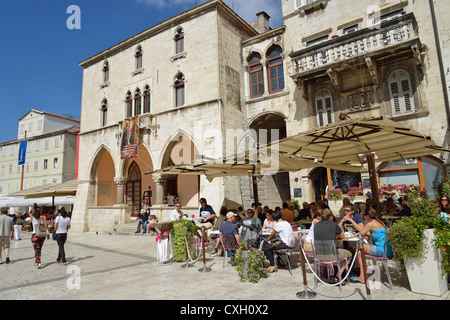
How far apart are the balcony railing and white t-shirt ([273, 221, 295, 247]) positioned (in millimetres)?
8908

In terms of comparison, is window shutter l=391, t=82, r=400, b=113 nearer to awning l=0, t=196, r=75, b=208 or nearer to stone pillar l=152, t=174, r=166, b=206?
stone pillar l=152, t=174, r=166, b=206

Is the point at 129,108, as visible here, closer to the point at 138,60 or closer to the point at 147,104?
the point at 147,104

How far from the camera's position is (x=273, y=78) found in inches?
621

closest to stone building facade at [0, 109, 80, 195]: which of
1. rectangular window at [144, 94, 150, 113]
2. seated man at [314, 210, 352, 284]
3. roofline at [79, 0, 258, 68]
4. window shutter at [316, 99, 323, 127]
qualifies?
roofline at [79, 0, 258, 68]

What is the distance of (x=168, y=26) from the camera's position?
56.7 ft

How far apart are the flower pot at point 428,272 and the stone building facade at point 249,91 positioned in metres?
8.27

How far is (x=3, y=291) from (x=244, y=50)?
1550 cm

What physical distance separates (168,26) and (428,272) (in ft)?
57.5

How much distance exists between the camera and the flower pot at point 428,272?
4.39m

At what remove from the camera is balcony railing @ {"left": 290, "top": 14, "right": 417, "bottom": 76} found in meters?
10.9

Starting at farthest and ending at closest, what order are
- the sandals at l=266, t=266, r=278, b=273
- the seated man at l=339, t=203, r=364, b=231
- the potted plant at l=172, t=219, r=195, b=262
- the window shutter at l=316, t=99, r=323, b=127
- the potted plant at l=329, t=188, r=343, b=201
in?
the window shutter at l=316, t=99, r=323, b=127 → the potted plant at l=329, t=188, r=343, b=201 → the potted plant at l=172, t=219, r=195, b=262 → the sandals at l=266, t=266, r=278, b=273 → the seated man at l=339, t=203, r=364, b=231

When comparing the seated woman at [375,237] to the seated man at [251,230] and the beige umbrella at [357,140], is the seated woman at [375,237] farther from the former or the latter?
the seated man at [251,230]

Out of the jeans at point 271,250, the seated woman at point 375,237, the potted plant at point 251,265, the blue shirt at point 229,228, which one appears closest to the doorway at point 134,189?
the blue shirt at point 229,228
